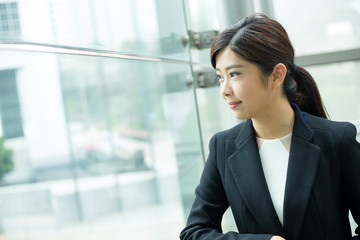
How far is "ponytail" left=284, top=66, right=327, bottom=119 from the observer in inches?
65.2

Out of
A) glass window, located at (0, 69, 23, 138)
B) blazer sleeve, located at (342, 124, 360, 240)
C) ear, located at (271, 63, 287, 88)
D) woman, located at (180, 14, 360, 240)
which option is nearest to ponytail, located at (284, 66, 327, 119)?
woman, located at (180, 14, 360, 240)

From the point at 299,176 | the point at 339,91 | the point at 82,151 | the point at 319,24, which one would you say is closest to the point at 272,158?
the point at 299,176

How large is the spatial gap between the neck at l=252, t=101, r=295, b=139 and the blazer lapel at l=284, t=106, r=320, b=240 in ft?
0.14

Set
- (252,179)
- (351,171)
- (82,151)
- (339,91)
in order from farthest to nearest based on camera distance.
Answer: (82,151)
(339,91)
(252,179)
(351,171)

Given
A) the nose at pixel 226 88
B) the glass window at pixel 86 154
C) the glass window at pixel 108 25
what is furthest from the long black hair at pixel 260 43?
the glass window at pixel 86 154

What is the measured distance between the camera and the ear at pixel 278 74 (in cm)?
152

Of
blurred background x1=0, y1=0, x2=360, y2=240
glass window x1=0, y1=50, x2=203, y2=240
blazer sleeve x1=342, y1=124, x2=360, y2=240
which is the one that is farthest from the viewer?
glass window x1=0, y1=50, x2=203, y2=240

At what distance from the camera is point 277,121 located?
1.60m

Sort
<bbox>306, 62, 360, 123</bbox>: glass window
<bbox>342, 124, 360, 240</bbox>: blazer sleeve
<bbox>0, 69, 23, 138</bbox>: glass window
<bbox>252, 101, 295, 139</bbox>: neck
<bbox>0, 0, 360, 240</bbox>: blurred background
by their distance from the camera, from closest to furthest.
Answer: <bbox>342, 124, 360, 240</bbox>: blazer sleeve → <bbox>252, 101, 295, 139</bbox>: neck → <bbox>306, 62, 360, 123</bbox>: glass window → <bbox>0, 0, 360, 240</bbox>: blurred background → <bbox>0, 69, 23, 138</bbox>: glass window

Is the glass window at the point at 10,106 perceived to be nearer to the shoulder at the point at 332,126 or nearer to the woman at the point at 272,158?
the woman at the point at 272,158

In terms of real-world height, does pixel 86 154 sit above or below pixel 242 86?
below

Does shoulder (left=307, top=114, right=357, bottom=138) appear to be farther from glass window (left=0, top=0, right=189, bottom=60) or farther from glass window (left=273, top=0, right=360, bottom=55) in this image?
glass window (left=273, top=0, right=360, bottom=55)

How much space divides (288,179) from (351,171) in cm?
20

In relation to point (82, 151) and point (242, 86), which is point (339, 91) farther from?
point (82, 151)
